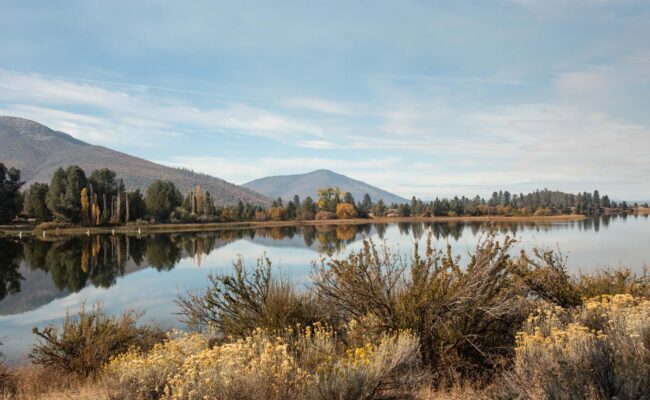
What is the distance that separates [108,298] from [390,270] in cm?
1515

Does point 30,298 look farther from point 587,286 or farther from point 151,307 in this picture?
point 587,286

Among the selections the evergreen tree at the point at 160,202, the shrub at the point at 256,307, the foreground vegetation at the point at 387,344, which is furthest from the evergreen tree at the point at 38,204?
the shrub at the point at 256,307

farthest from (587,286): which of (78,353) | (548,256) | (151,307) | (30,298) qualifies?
(30,298)

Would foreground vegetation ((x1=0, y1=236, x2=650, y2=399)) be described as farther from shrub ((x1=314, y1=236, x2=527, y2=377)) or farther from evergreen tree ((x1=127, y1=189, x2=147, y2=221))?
evergreen tree ((x1=127, y1=189, x2=147, y2=221))

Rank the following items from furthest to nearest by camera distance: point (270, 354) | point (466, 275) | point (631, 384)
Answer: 1. point (466, 275)
2. point (270, 354)
3. point (631, 384)

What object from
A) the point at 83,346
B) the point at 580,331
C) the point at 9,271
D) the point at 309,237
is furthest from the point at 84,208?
the point at 580,331

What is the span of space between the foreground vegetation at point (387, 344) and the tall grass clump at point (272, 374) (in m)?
0.02

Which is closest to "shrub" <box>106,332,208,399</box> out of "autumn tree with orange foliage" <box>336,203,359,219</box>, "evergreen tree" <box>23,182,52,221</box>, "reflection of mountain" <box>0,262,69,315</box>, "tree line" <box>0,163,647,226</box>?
"reflection of mountain" <box>0,262,69,315</box>

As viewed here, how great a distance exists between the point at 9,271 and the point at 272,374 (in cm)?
2787

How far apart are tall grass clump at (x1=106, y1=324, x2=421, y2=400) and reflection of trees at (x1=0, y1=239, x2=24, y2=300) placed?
699 inches

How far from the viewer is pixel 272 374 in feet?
15.3

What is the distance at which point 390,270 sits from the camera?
22.2 ft

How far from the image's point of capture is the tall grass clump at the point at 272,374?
4.48 meters

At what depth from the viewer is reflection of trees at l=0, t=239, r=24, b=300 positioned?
68.7ft
